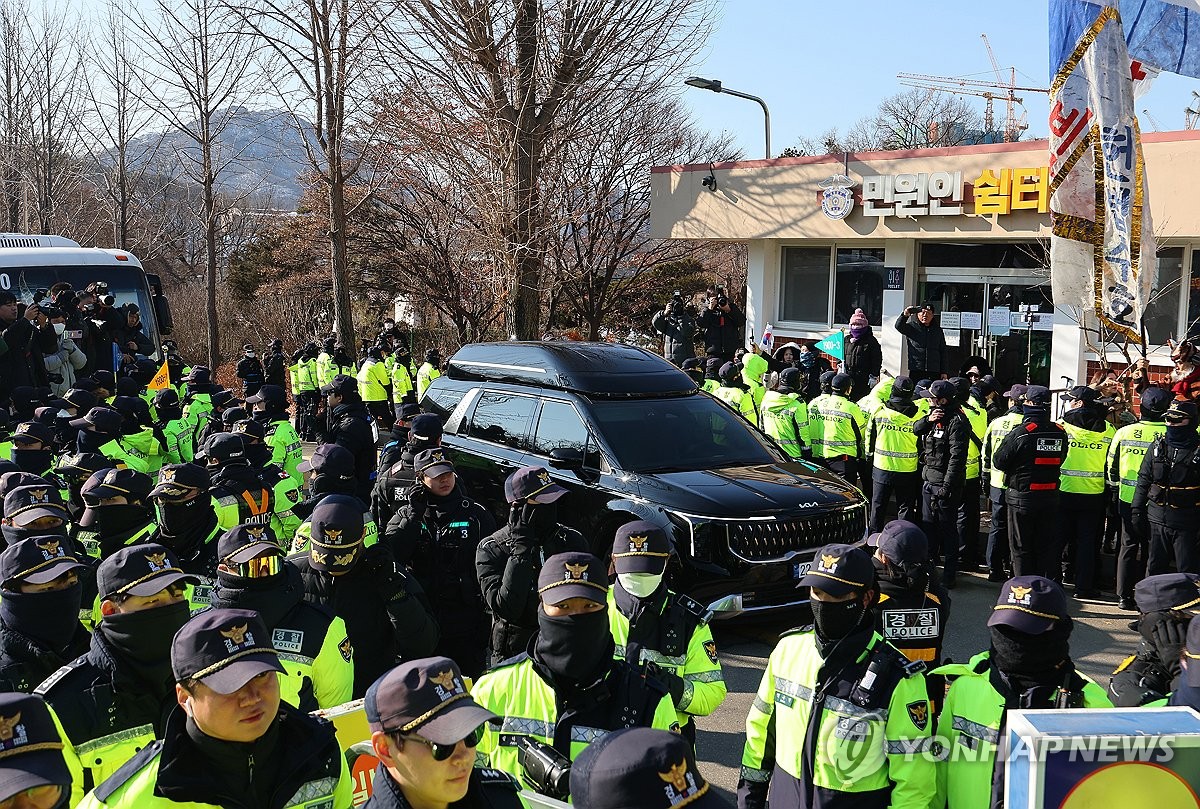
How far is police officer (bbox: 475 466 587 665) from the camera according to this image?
17.0ft

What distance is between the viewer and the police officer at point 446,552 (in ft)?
19.7

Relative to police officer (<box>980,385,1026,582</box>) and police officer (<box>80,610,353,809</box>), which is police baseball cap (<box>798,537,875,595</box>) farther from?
police officer (<box>980,385,1026,582</box>)

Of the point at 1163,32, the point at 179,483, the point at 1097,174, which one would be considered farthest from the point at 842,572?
the point at 1163,32

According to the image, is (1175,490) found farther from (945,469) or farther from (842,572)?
(842,572)

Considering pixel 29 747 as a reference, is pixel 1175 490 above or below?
below

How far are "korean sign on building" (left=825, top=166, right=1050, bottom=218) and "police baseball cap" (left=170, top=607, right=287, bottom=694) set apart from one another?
1479 centimetres

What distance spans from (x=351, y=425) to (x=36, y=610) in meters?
6.12

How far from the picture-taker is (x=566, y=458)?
8664 millimetres

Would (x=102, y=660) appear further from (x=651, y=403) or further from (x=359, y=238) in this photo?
(x=359, y=238)

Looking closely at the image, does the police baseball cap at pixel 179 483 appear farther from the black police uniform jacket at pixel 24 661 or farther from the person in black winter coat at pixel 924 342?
the person in black winter coat at pixel 924 342

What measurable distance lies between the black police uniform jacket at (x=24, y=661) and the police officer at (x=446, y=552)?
84.5 inches

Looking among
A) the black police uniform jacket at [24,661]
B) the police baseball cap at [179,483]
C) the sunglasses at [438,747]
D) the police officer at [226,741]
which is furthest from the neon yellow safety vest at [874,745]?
the police baseball cap at [179,483]

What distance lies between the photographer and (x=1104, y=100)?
33.4 ft

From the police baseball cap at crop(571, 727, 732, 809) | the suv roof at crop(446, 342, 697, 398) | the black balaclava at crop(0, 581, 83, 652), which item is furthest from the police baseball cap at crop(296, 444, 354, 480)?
the police baseball cap at crop(571, 727, 732, 809)
